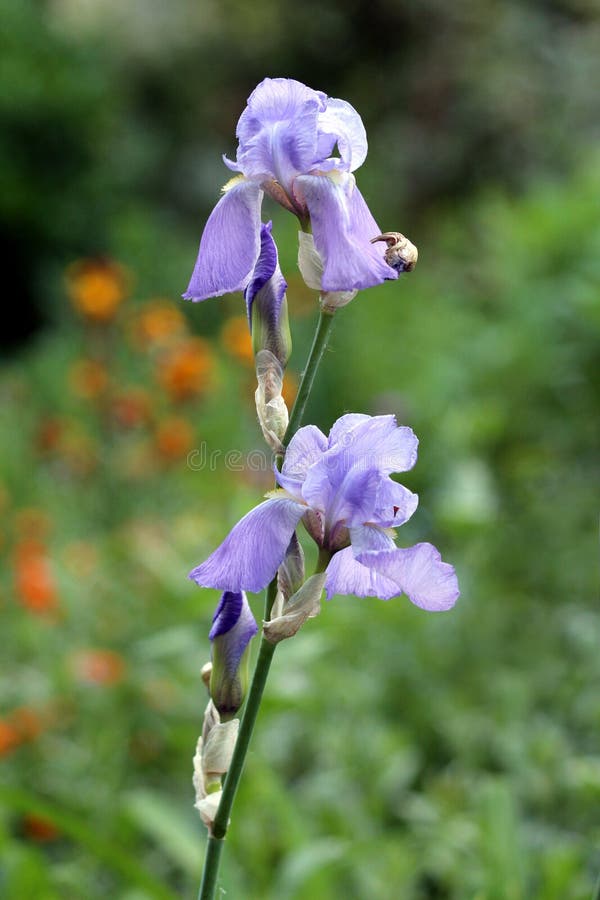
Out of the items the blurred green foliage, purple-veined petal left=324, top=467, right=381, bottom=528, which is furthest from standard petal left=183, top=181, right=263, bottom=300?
the blurred green foliage

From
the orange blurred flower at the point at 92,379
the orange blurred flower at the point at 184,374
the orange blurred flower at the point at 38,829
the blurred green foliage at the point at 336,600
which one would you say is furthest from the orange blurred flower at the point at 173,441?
the orange blurred flower at the point at 38,829

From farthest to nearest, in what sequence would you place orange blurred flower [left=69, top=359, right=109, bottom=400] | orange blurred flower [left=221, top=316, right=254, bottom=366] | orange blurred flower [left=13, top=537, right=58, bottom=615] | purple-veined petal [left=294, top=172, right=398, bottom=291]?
orange blurred flower [left=69, top=359, right=109, bottom=400] → orange blurred flower [left=221, top=316, right=254, bottom=366] → orange blurred flower [left=13, top=537, right=58, bottom=615] → purple-veined petal [left=294, top=172, right=398, bottom=291]

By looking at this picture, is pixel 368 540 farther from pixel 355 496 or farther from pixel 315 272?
pixel 315 272

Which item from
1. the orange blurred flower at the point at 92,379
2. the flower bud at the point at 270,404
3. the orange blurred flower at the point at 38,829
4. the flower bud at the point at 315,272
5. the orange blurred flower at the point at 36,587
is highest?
the orange blurred flower at the point at 92,379

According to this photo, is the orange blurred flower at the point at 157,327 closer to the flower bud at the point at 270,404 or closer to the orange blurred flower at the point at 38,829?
the orange blurred flower at the point at 38,829

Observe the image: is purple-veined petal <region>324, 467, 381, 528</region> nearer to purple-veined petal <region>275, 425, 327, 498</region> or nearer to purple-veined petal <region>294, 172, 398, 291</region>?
purple-veined petal <region>275, 425, 327, 498</region>

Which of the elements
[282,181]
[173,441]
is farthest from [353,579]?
[173,441]

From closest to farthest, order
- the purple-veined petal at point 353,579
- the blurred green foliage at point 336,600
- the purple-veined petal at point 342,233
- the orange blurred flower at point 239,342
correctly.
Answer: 1. the purple-veined petal at point 342,233
2. the purple-veined petal at point 353,579
3. the blurred green foliage at point 336,600
4. the orange blurred flower at point 239,342
